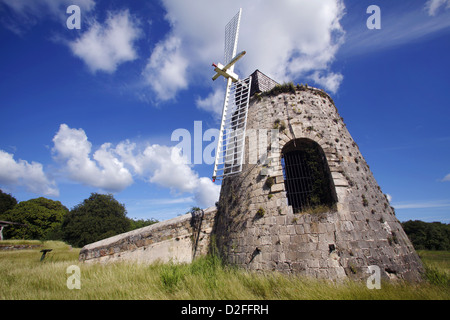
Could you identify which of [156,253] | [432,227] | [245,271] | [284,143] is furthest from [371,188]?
[432,227]

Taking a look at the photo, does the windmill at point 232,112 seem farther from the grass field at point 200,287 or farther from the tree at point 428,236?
the tree at point 428,236

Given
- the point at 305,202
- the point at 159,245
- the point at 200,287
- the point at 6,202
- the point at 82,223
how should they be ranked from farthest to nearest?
the point at 6,202
the point at 82,223
the point at 159,245
the point at 305,202
the point at 200,287

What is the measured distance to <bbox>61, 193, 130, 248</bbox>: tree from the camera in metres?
25.8

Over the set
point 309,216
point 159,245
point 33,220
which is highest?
point 309,216

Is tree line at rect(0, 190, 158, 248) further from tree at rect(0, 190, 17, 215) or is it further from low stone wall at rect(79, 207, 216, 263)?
low stone wall at rect(79, 207, 216, 263)

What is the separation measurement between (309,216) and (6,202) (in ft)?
181

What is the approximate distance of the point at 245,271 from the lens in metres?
5.60

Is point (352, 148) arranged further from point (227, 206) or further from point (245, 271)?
point (245, 271)

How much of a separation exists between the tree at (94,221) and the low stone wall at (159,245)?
865 inches

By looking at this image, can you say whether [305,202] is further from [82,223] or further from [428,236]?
[82,223]

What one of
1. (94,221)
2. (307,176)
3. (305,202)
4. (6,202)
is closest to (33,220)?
(6,202)

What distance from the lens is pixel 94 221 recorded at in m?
26.8
